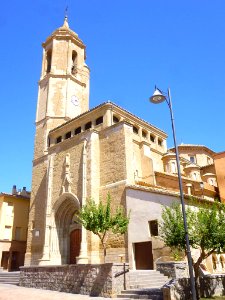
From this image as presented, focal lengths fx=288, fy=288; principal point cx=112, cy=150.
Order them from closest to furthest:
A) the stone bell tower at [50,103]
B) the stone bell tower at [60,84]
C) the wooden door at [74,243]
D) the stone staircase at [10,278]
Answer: the stone staircase at [10,278]
the wooden door at [74,243]
the stone bell tower at [50,103]
the stone bell tower at [60,84]

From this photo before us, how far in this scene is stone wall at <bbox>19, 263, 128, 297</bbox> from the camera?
1204 cm

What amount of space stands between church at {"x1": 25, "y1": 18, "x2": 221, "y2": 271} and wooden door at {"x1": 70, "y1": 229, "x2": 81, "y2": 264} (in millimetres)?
73

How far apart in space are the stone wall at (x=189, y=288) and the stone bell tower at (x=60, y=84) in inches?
758

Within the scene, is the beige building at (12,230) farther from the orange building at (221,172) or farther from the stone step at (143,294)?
the stone step at (143,294)

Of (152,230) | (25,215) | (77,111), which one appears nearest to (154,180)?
(152,230)

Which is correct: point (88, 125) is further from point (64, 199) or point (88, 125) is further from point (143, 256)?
point (143, 256)

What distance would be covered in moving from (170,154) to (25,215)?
16.8m

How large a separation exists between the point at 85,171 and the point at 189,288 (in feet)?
41.5

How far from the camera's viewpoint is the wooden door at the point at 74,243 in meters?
22.1

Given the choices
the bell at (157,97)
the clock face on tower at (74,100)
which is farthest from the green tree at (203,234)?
the clock face on tower at (74,100)

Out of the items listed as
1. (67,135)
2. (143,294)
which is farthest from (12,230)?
(143,294)

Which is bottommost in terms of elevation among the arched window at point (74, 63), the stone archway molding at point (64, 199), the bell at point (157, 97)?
the stone archway molding at point (64, 199)

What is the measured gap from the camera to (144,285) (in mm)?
12688

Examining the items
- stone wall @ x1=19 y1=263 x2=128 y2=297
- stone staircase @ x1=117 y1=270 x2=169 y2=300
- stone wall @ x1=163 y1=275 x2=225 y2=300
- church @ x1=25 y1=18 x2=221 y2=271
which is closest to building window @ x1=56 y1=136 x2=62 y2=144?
church @ x1=25 y1=18 x2=221 y2=271
